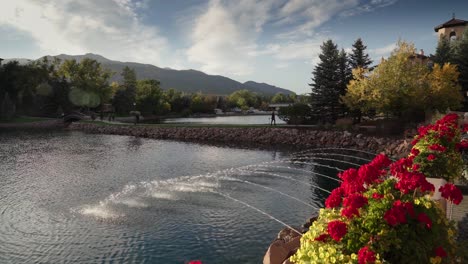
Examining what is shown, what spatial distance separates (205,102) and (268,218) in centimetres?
13440

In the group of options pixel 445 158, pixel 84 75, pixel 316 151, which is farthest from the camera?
pixel 84 75

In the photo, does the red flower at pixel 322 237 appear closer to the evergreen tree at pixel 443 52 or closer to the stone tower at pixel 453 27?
the evergreen tree at pixel 443 52

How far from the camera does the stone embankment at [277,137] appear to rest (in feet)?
138

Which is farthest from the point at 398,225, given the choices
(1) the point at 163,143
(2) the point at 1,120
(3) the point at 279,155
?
(2) the point at 1,120

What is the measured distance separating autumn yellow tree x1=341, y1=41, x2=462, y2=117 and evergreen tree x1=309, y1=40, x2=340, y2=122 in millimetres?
8706

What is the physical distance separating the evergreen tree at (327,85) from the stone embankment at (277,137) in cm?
736

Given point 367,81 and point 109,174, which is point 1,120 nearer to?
point 109,174

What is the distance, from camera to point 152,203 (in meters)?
19.8

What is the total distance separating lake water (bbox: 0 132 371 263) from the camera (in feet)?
46.3

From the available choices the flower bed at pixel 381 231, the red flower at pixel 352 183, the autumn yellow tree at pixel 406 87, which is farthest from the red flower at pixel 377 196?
the autumn yellow tree at pixel 406 87

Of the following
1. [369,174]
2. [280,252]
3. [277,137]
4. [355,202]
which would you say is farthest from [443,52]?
[355,202]

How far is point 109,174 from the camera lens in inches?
1102

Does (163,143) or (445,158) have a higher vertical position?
(445,158)

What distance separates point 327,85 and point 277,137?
14.7 metres
